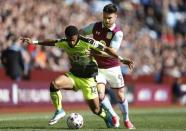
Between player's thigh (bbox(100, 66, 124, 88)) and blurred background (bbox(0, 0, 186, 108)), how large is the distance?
530 centimetres

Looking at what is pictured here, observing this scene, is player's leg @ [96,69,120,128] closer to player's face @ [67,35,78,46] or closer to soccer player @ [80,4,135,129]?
soccer player @ [80,4,135,129]

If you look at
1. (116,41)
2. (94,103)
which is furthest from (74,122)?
(116,41)

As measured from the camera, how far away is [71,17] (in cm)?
2986

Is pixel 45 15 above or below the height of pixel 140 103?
above

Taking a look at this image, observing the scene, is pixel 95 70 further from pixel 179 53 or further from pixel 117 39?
pixel 179 53

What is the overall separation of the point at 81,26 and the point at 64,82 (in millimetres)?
15601

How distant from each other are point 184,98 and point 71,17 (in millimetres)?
7686

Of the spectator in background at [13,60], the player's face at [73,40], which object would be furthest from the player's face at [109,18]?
the spectator in background at [13,60]

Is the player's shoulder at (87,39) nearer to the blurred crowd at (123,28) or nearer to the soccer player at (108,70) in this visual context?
the soccer player at (108,70)

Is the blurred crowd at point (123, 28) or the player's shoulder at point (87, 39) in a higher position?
the player's shoulder at point (87, 39)

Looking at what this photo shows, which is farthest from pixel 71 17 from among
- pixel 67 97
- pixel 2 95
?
pixel 2 95

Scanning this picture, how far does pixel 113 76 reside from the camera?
15125 millimetres

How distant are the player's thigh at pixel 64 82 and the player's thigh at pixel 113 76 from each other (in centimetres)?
89

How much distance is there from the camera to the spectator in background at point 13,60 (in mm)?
24594
